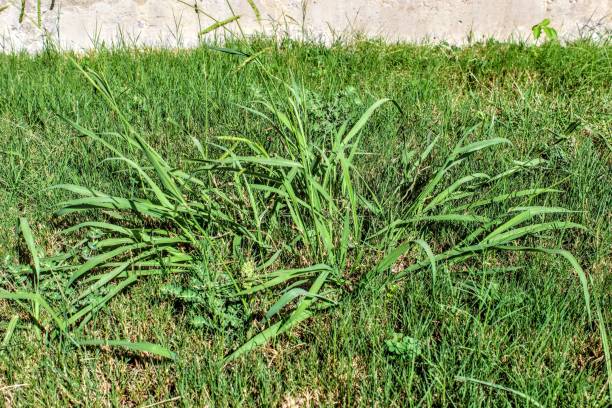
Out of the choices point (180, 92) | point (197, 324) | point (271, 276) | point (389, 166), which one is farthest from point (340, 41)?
point (197, 324)

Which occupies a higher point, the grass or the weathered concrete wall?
the weathered concrete wall

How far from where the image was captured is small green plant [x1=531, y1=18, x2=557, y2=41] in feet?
13.6

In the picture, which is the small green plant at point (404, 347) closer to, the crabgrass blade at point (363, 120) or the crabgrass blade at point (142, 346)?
the crabgrass blade at point (142, 346)

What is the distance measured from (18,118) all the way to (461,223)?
7.31 feet

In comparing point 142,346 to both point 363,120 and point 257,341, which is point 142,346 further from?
point 363,120

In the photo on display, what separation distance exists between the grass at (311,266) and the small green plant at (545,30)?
54.8 inches

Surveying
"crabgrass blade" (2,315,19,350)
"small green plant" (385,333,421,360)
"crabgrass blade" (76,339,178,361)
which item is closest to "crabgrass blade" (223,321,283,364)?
"crabgrass blade" (76,339,178,361)

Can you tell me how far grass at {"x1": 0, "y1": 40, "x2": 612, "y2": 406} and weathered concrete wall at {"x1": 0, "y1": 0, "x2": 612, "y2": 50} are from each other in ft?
5.89

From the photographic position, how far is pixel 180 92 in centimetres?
328

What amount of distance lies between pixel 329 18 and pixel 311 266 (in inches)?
128

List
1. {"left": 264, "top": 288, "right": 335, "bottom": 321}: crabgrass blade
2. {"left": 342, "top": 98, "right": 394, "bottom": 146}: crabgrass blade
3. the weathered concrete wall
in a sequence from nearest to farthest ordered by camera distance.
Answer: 1. {"left": 264, "top": 288, "right": 335, "bottom": 321}: crabgrass blade
2. {"left": 342, "top": 98, "right": 394, "bottom": 146}: crabgrass blade
3. the weathered concrete wall

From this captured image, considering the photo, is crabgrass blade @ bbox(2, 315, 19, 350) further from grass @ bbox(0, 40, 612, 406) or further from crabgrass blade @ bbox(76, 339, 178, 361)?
crabgrass blade @ bbox(76, 339, 178, 361)

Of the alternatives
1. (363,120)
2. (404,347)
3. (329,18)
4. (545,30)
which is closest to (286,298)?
(404,347)

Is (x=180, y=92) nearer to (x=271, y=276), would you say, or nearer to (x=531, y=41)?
(x=271, y=276)
